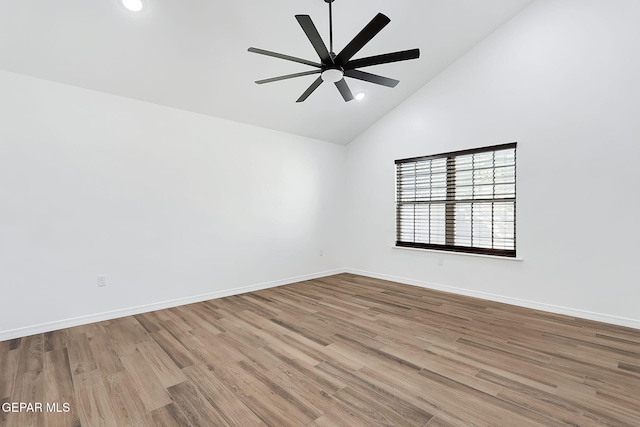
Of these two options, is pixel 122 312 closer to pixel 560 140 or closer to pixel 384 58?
pixel 384 58

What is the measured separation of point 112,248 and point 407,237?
4261 mm

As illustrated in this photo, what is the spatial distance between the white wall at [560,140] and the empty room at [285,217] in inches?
0.9

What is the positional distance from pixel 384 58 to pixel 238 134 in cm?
273

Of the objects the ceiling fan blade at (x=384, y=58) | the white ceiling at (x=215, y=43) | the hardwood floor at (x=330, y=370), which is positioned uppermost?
the white ceiling at (x=215, y=43)

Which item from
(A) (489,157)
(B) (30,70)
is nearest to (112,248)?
(B) (30,70)

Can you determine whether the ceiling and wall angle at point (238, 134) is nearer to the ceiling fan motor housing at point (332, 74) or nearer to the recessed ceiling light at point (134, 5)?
the recessed ceiling light at point (134, 5)

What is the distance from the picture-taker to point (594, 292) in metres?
3.32

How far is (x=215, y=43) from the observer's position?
10.5 feet

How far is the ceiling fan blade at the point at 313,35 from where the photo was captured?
2.02 meters

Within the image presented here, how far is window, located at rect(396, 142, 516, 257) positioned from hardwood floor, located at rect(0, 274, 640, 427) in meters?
1.07

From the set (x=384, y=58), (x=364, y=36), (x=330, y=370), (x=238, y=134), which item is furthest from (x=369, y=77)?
(x=330, y=370)

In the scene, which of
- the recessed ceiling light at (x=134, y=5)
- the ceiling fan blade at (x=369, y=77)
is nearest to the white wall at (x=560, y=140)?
the ceiling fan blade at (x=369, y=77)

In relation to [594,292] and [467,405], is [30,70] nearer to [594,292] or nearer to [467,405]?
[467,405]

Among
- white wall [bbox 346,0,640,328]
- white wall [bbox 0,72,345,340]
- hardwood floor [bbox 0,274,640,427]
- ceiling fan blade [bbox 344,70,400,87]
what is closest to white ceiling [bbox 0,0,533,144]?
white wall [bbox 0,72,345,340]
